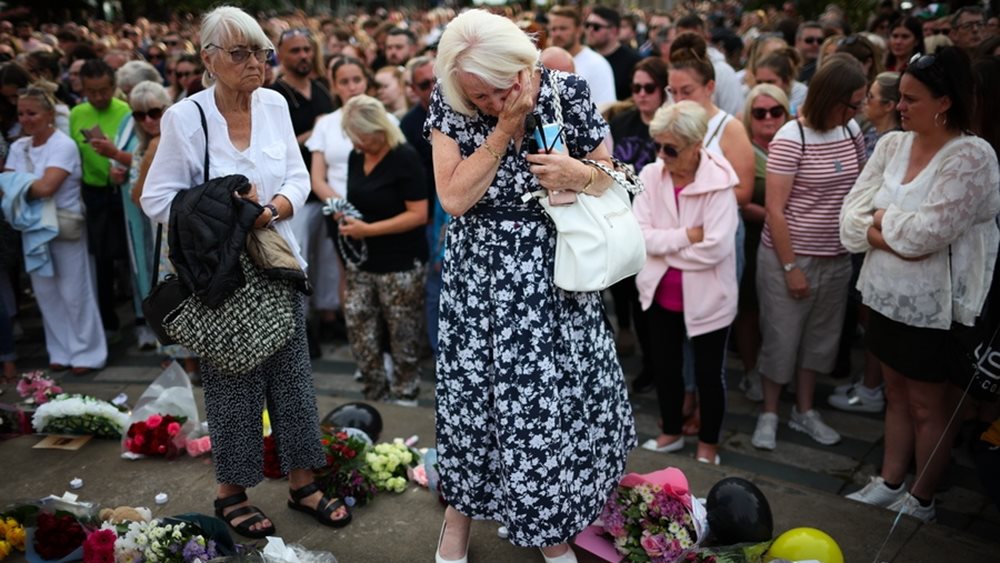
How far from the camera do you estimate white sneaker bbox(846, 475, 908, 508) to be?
13.0 ft

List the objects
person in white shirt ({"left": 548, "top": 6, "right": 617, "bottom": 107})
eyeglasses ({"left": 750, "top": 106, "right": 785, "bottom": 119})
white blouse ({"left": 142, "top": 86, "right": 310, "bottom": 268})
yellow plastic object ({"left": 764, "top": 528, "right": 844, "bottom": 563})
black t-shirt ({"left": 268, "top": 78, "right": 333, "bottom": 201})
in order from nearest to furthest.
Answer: yellow plastic object ({"left": 764, "top": 528, "right": 844, "bottom": 563}) → white blouse ({"left": 142, "top": 86, "right": 310, "bottom": 268}) → eyeglasses ({"left": 750, "top": 106, "right": 785, "bottom": 119}) → black t-shirt ({"left": 268, "top": 78, "right": 333, "bottom": 201}) → person in white shirt ({"left": 548, "top": 6, "right": 617, "bottom": 107})

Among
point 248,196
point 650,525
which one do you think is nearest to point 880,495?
point 650,525

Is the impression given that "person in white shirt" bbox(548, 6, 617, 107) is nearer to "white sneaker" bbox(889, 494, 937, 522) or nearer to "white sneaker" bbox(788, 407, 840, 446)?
"white sneaker" bbox(788, 407, 840, 446)

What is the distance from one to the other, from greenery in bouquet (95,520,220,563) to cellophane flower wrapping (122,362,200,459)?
934 mm

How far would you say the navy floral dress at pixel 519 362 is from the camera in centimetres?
284

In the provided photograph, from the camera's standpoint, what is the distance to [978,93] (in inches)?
144

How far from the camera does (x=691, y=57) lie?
17.2 ft

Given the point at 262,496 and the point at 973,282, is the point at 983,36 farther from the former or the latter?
the point at 262,496

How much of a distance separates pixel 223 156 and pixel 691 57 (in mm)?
3171

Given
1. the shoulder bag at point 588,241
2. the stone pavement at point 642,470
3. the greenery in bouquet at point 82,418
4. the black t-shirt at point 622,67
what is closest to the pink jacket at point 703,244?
the stone pavement at point 642,470

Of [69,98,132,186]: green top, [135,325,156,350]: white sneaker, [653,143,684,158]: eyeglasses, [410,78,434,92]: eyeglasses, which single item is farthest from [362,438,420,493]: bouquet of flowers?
[69,98,132,186]: green top

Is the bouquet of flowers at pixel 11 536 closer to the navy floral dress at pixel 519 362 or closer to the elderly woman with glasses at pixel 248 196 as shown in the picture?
the elderly woman with glasses at pixel 248 196

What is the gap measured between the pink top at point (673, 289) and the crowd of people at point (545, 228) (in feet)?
0.04

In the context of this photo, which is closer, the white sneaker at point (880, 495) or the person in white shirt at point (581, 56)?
the white sneaker at point (880, 495)
